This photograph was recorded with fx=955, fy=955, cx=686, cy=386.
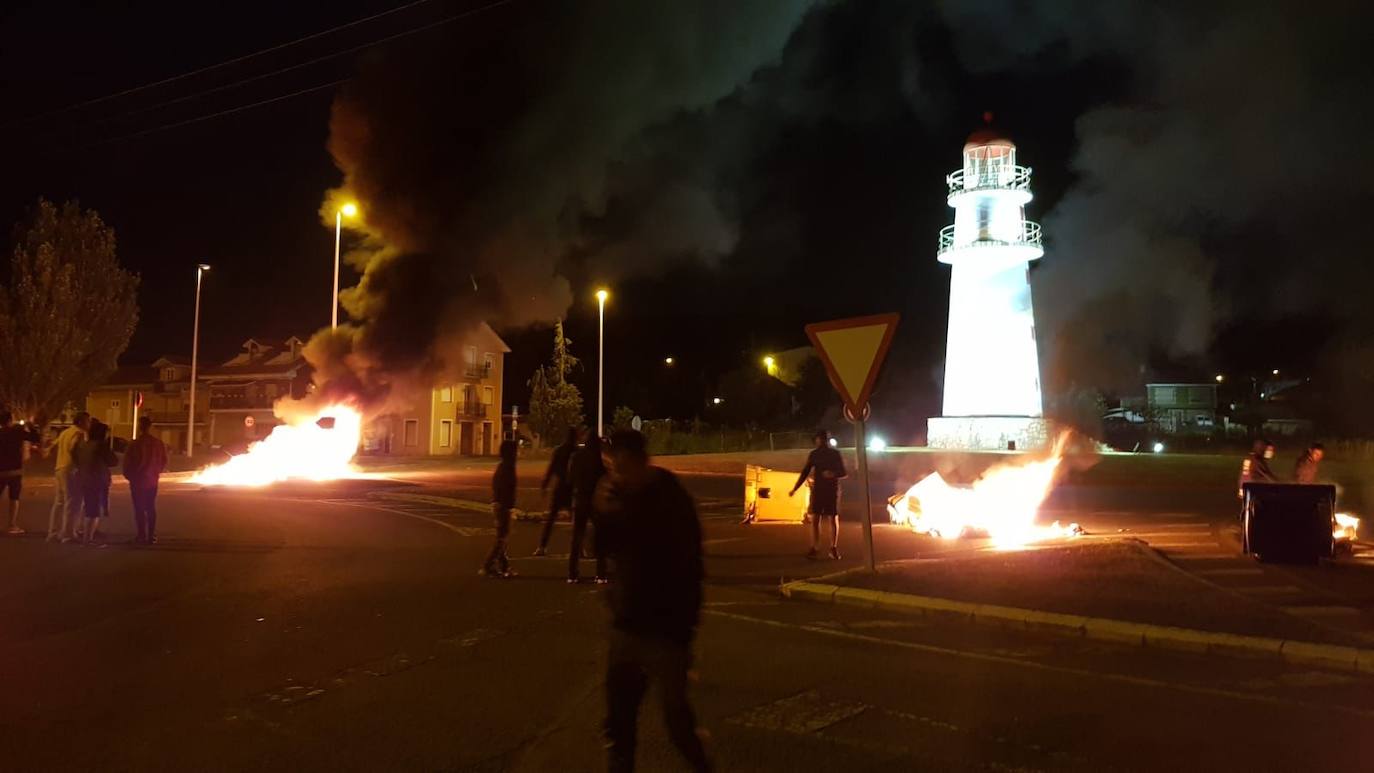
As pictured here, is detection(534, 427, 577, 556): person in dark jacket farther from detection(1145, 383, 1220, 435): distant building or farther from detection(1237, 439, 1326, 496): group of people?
detection(1145, 383, 1220, 435): distant building

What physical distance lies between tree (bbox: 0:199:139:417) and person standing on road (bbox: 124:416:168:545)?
3290cm

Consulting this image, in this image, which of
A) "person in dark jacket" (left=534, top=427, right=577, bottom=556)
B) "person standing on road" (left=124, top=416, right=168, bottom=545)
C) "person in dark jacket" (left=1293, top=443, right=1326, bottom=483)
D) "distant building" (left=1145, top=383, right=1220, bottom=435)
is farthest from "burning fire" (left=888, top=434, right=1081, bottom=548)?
"distant building" (left=1145, top=383, right=1220, bottom=435)

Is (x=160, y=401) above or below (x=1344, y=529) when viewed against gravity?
above

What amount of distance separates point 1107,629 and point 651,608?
17.0 feet

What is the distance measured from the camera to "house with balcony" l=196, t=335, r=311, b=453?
53.6 meters

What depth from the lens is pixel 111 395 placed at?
59.9 meters

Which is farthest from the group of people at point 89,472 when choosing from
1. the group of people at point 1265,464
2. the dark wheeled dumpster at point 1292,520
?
the group of people at point 1265,464

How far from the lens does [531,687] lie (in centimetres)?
594

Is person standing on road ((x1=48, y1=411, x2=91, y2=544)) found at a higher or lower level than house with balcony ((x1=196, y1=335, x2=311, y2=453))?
lower

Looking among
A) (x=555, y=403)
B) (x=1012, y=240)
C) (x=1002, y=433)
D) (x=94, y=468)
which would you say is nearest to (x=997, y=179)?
(x=1012, y=240)

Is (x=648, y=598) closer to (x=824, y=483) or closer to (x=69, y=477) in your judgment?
(x=824, y=483)

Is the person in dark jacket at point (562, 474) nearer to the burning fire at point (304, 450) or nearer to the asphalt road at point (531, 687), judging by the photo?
the asphalt road at point (531, 687)

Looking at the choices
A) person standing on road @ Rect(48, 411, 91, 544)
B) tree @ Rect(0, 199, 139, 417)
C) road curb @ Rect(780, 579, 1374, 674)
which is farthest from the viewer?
tree @ Rect(0, 199, 139, 417)

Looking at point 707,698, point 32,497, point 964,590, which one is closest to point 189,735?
point 707,698
